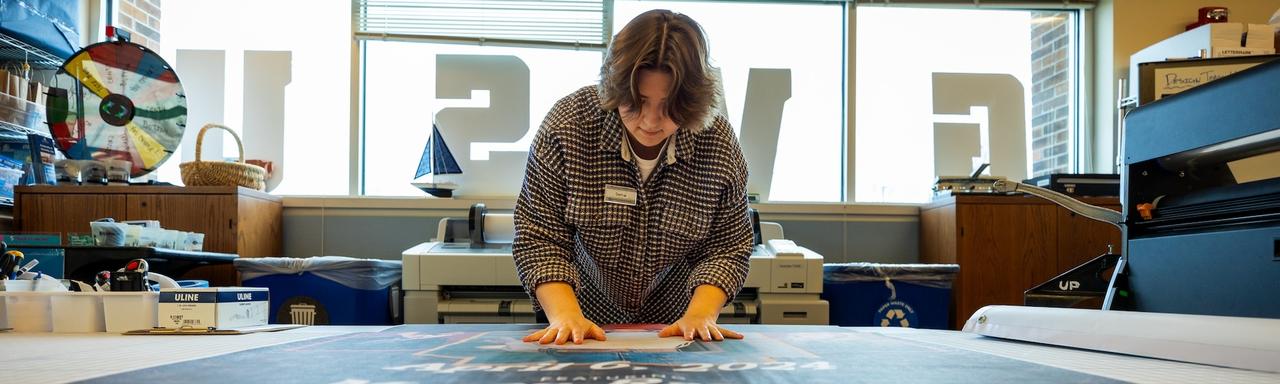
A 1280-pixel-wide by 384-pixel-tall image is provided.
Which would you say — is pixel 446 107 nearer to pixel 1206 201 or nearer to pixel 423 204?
pixel 423 204

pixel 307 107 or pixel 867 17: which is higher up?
pixel 867 17

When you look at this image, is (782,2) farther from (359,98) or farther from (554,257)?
(554,257)

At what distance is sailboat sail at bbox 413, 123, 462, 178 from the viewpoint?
364 centimetres

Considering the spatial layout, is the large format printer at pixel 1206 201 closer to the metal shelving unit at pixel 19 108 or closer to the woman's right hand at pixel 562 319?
the woman's right hand at pixel 562 319

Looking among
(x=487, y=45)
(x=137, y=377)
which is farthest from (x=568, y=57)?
(x=137, y=377)

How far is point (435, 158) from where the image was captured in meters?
3.65

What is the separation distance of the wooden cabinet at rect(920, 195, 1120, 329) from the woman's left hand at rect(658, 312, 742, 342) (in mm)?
2232

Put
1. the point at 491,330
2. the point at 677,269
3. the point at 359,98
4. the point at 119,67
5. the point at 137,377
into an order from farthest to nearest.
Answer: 1. the point at 359,98
2. the point at 119,67
3. the point at 677,269
4. the point at 491,330
5. the point at 137,377

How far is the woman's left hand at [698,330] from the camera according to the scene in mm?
1241

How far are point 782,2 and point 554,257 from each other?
2.83 meters

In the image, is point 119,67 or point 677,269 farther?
point 119,67

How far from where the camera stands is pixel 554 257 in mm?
1430

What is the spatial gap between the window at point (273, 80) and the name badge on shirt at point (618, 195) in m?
2.66

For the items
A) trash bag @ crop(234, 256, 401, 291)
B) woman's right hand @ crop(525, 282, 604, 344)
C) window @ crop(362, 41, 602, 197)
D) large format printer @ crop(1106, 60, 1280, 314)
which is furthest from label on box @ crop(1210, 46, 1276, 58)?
trash bag @ crop(234, 256, 401, 291)
